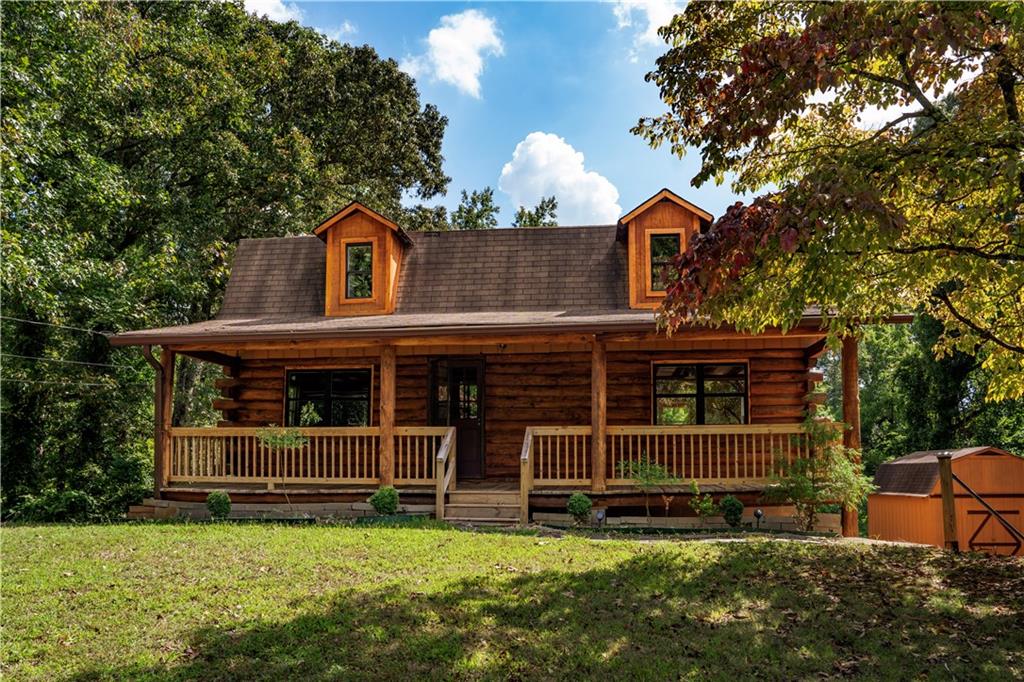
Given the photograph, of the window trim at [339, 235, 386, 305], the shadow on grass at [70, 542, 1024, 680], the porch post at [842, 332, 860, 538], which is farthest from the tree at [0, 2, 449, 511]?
the porch post at [842, 332, 860, 538]

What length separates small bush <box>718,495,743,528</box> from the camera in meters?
11.4

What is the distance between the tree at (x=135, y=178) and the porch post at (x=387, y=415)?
583 cm

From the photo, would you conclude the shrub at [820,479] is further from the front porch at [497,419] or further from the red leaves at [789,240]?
the red leaves at [789,240]

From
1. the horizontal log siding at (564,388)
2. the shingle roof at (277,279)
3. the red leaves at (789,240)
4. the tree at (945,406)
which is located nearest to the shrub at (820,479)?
the horizontal log siding at (564,388)

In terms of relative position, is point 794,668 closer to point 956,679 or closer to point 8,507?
point 956,679

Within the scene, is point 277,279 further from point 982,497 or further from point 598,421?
point 982,497

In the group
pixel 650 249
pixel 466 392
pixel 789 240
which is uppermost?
pixel 650 249

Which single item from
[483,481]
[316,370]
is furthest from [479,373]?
[316,370]

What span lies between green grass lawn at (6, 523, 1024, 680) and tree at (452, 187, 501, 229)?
72.9ft

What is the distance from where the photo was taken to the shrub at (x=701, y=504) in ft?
37.2

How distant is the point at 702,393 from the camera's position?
14078 millimetres

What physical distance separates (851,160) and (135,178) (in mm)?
18565

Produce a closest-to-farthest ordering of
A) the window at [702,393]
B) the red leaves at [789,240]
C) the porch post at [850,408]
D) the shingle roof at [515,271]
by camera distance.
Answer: the red leaves at [789,240] → the porch post at [850,408] → the window at [702,393] → the shingle roof at [515,271]

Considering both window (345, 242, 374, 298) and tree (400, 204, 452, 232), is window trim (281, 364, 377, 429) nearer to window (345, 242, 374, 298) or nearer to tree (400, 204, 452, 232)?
window (345, 242, 374, 298)
